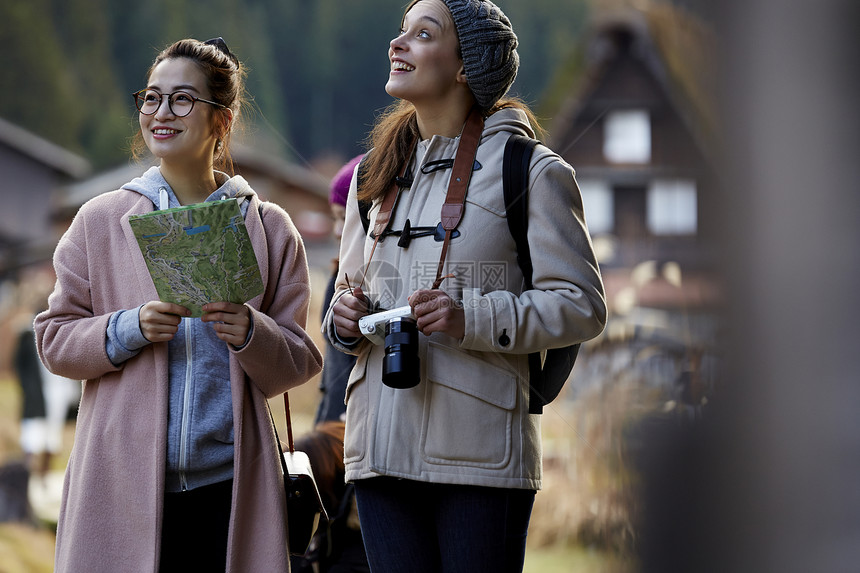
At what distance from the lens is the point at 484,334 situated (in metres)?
1.69

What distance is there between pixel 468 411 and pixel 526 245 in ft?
1.11

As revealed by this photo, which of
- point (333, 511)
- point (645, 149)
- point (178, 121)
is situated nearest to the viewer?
point (178, 121)

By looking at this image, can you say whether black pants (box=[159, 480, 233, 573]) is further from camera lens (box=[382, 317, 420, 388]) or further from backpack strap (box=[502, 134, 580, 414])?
backpack strap (box=[502, 134, 580, 414])

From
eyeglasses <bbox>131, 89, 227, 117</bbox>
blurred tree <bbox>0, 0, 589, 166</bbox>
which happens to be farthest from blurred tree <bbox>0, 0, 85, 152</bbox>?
eyeglasses <bbox>131, 89, 227, 117</bbox>

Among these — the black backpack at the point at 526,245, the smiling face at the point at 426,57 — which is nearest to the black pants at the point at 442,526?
the black backpack at the point at 526,245

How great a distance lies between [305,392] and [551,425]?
1.45 metres

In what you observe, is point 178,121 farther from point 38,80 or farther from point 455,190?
point 38,80

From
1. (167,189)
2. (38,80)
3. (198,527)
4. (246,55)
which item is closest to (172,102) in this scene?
(167,189)

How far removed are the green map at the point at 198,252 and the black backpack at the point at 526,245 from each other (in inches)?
19.7

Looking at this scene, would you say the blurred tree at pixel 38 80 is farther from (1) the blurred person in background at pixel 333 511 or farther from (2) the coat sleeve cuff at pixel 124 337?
(2) the coat sleeve cuff at pixel 124 337

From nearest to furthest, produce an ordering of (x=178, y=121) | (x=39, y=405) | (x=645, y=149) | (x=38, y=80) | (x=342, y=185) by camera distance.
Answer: (x=178, y=121) < (x=645, y=149) < (x=342, y=185) < (x=39, y=405) < (x=38, y=80)

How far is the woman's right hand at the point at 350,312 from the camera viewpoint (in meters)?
1.84

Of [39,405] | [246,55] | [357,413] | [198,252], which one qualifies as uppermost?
[246,55]

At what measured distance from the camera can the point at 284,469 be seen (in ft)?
6.43
